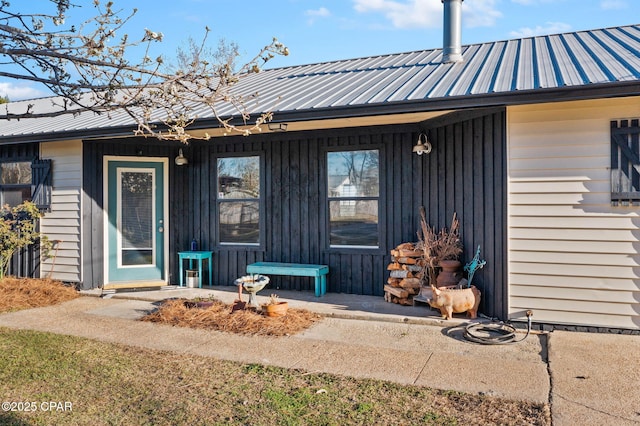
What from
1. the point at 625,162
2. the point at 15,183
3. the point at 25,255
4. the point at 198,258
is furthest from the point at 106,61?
the point at 15,183

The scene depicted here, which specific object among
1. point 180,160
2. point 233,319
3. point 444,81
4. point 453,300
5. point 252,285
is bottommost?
point 233,319

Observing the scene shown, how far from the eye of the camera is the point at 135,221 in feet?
26.3

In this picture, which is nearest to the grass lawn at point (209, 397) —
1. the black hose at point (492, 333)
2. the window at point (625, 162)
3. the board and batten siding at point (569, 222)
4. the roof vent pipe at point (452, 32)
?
the black hose at point (492, 333)

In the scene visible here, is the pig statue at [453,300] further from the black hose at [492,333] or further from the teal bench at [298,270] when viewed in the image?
the teal bench at [298,270]

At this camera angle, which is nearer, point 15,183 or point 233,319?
point 233,319

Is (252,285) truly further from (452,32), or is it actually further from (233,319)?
(452,32)

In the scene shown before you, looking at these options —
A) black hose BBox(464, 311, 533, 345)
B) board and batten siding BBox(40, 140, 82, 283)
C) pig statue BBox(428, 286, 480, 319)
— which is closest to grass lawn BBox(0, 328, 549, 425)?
black hose BBox(464, 311, 533, 345)

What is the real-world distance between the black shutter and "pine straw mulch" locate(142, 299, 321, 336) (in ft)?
10.8

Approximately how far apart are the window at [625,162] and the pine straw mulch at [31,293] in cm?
690

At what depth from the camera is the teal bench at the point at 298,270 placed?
681 centimetres

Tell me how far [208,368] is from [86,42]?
8.39ft

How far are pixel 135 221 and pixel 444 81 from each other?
516cm

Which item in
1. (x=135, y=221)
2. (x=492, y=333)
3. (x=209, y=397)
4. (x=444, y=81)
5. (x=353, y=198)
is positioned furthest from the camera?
(x=135, y=221)

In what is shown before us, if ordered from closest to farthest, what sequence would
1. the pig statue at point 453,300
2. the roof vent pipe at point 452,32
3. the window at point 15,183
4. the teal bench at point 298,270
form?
1. the pig statue at point 453,300
2. the teal bench at point 298,270
3. the roof vent pipe at point 452,32
4. the window at point 15,183
